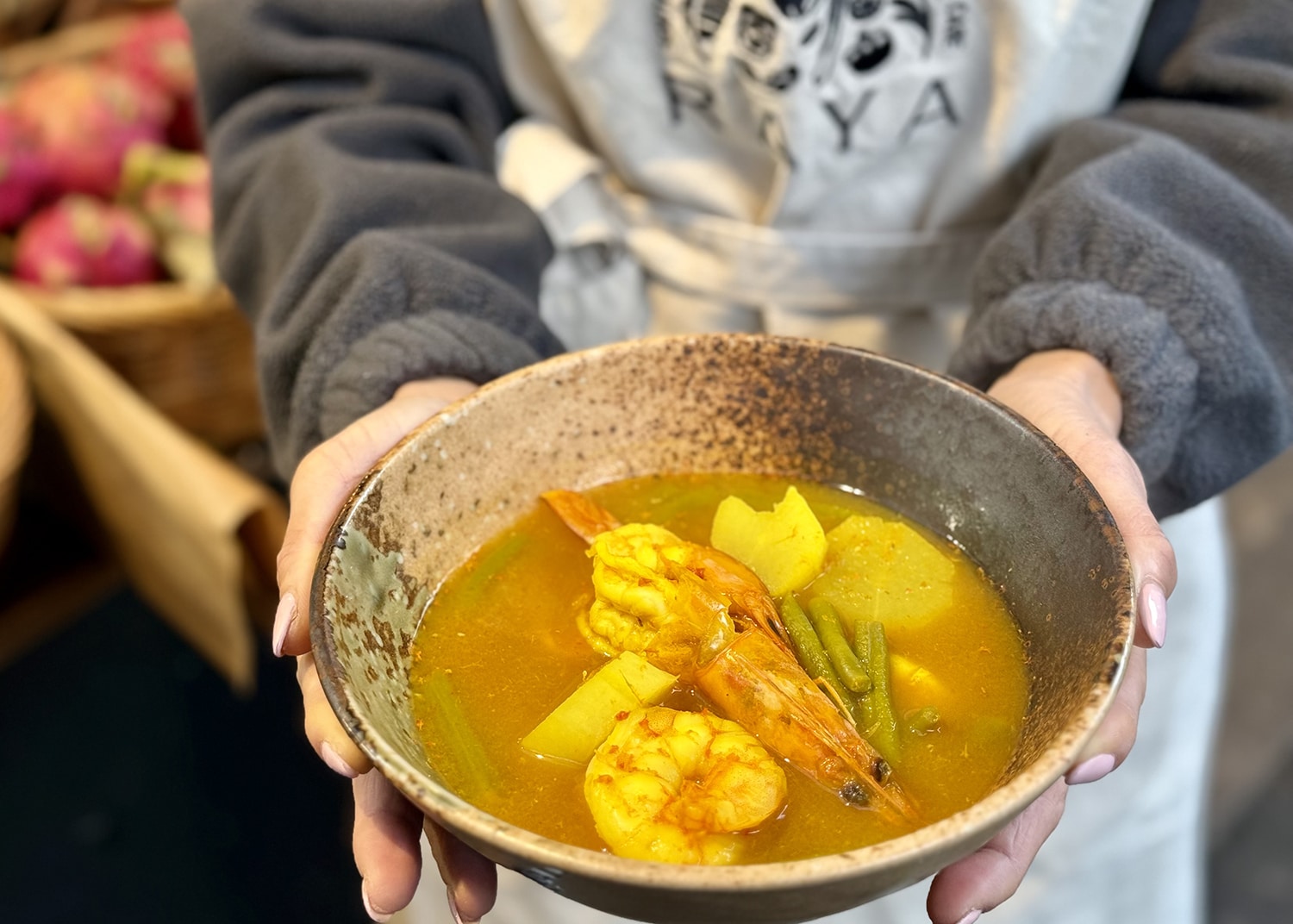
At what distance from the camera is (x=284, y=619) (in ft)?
3.20

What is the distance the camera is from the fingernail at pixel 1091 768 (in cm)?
90

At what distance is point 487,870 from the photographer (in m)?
0.96

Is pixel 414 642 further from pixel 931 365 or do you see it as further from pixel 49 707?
pixel 49 707

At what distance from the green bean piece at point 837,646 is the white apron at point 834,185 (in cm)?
72

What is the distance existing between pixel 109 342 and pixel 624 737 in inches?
74.8

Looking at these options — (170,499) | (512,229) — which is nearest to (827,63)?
(512,229)

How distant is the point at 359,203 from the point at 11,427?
1154 mm

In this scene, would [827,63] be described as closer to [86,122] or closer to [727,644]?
[727,644]

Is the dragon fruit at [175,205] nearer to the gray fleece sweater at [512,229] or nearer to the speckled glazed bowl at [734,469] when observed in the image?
the gray fleece sweater at [512,229]

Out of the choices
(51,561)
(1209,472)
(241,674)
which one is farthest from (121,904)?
(1209,472)

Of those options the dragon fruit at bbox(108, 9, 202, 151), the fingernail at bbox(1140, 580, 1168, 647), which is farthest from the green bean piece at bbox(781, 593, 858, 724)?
the dragon fruit at bbox(108, 9, 202, 151)

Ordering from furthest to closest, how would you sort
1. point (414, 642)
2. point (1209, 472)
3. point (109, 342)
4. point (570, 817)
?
1. point (109, 342)
2. point (1209, 472)
3. point (414, 642)
4. point (570, 817)

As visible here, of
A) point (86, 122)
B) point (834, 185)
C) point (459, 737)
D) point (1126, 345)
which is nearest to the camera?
point (459, 737)

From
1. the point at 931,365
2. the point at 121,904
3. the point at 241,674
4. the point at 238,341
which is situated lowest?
the point at 121,904
